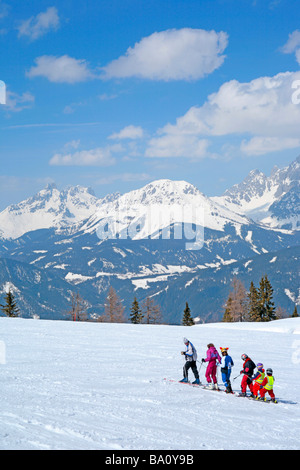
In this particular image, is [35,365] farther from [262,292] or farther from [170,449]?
[262,292]

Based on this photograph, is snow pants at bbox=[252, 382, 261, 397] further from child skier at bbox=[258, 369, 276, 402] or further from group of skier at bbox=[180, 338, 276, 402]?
child skier at bbox=[258, 369, 276, 402]

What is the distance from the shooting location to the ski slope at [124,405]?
10906mm

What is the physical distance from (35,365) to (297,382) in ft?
43.8

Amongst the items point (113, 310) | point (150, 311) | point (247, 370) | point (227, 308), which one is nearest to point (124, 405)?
point (247, 370)

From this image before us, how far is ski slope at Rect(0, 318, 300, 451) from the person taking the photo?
35.8 ft

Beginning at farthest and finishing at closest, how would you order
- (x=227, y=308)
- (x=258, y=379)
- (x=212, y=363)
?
(x=227, y=308) → (x=212, y=363) → (x=258, y=379)

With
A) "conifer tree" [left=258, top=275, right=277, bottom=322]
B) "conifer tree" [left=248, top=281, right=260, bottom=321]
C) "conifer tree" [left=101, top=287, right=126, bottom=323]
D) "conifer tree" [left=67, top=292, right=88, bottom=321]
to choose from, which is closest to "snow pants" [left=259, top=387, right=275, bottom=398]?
"conifer tree" [left=248, top=281, right=260, bottom=321]

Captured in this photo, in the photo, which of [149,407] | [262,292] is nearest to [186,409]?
[149,407]

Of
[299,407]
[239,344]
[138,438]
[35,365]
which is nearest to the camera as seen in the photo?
[138,438]

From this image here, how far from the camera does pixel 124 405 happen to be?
1435cm

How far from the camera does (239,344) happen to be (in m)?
34.4

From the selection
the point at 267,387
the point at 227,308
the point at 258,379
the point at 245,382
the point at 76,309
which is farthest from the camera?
the point at 227,308

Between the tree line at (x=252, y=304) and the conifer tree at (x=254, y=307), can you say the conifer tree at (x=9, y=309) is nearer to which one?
the tree line at (x=252, y=304)

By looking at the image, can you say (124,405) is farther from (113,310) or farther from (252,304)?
(252,304)
